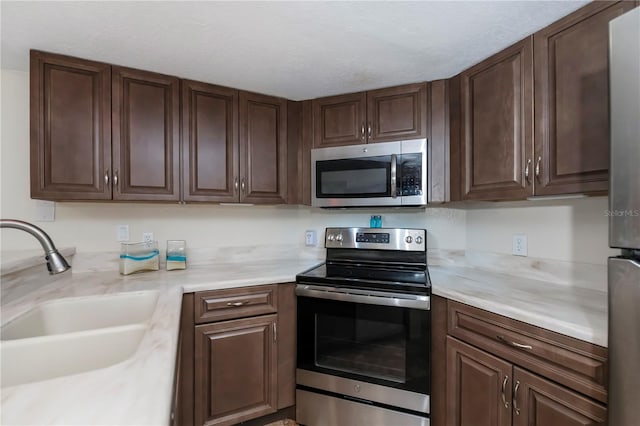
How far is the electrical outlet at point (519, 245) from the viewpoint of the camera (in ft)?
5.59

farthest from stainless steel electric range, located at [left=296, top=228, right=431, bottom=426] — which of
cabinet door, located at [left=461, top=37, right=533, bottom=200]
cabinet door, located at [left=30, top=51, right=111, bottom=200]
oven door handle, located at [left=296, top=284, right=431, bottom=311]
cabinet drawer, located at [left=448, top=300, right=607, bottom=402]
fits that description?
cabinet door, located at [left=30, top=51, right=111, bottom=200]

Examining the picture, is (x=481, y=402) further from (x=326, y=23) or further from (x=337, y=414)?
(x=326, y=23)

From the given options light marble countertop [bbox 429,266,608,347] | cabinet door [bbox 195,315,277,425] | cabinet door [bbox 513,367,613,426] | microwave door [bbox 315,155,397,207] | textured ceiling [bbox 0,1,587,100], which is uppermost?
textured ceiling [bbox 0,1,587,100]

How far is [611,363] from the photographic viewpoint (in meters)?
0.82

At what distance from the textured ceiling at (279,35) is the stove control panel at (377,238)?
978 millimetres

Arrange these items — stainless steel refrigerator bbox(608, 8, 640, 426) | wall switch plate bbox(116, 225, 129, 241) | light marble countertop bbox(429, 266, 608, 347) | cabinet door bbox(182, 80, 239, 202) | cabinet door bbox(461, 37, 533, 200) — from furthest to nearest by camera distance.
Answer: wall switch plate bbox(116, 225, 129, 241), cabinet door bbox(182, 80, 239, 202), cabinet door bbox(461, 37, 533, 200), light marble countertop bbox(429, 266, 608, 347), stainless steel refrigerator bbox(608, 8, 640, 426)

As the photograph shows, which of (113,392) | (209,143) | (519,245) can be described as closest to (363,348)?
(519,245)

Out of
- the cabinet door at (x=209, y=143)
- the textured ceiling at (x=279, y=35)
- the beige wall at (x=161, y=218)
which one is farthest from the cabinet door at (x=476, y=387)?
the cabinet door at (x=209, y=143)

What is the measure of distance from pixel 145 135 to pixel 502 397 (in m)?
2.17

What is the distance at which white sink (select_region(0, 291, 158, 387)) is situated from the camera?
87 centimetres

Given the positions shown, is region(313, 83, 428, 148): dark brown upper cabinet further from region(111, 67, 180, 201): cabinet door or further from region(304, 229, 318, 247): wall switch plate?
region(111, 67, 180, 201): cabinet door

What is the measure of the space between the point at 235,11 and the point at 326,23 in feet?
1.25

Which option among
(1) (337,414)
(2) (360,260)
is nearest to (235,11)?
(2) (360,260)

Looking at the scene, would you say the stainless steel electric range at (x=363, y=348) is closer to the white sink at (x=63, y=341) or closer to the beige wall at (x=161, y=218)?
the beige wall at (x=161, y=218)
